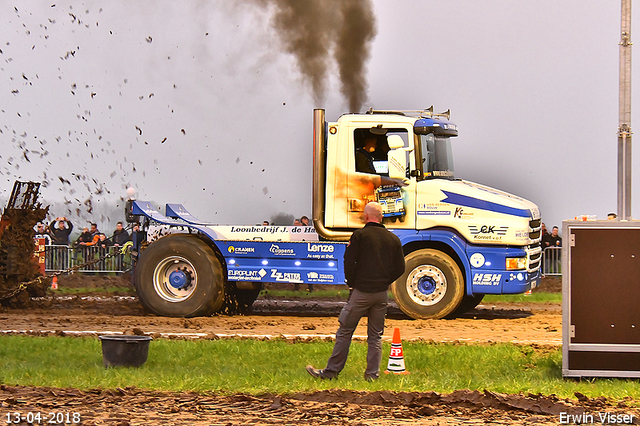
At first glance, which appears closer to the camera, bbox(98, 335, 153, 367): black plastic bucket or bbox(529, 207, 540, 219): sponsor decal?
bbox(98, 335, 153, 367): black plastic bucket

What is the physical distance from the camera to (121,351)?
417 inches

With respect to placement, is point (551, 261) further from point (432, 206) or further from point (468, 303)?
point (432, 206)

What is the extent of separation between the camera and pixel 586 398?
340 inches

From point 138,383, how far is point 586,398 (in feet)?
14.8

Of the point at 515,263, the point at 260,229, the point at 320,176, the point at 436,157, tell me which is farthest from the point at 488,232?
the point at 260,229

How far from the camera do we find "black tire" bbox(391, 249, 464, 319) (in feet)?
51.0

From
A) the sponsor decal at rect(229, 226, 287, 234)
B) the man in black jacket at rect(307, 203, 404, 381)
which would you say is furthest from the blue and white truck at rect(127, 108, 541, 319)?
the man in black jacket at rect(307, 203, 404, 381)

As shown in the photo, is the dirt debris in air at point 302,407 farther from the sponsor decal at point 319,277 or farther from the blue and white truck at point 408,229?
the sponsor decal at point 319,277

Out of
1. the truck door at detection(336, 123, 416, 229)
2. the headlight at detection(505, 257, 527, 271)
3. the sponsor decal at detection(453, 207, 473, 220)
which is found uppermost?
the truck door at detection(336, 123, 416, 229)

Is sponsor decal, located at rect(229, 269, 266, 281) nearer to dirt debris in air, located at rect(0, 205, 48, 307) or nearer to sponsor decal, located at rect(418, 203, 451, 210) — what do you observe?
sponsor decal, located at rect(418, 203, 451, 210)

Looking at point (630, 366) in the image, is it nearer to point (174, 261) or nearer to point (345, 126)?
point (345, 126)

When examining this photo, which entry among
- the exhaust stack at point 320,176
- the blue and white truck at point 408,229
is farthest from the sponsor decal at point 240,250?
the exhaust stack at point 320,176

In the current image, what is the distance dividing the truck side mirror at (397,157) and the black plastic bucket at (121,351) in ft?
19.6

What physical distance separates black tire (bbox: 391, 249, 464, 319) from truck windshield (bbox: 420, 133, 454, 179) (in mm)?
1357
